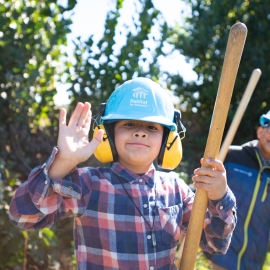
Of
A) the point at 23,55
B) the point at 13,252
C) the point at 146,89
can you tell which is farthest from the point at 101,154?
the point at 23,55

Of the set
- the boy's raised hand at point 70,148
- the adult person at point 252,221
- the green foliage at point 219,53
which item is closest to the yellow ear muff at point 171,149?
the boy's raised hand at point 70,148

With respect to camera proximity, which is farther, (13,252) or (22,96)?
(22,96)

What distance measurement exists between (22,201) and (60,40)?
240 centimetres

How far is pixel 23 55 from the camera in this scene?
149 inches

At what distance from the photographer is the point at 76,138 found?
178cm

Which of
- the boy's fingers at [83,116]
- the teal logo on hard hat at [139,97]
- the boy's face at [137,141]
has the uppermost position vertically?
the teal logo on hard hat at [139,97]

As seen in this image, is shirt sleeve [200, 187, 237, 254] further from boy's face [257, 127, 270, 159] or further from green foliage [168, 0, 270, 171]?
green foliage [168, 0, 270, 171]

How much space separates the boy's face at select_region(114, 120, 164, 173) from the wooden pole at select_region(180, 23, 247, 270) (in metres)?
0.30

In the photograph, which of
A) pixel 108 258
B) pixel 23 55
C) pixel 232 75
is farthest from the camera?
pixel 23 55

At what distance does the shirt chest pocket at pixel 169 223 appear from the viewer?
2016 millimetres

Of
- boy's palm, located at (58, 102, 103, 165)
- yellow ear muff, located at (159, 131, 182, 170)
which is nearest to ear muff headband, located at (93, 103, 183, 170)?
yellow ear muff, located at (159, 131, 182, 170)

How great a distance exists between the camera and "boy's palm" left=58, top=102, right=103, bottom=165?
173 cm

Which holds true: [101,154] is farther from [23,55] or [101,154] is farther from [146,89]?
[23,55]

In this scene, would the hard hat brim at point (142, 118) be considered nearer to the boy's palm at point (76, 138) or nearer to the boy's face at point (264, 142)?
the boy's palm at point (76, 138)
